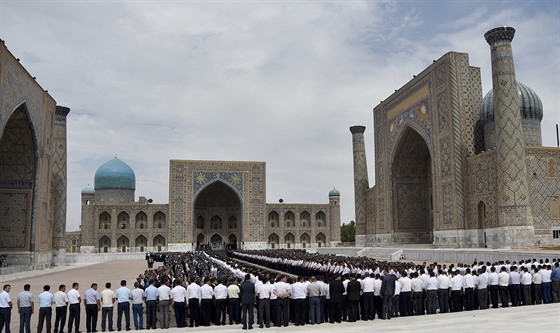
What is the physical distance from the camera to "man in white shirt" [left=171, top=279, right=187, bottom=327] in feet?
25.0

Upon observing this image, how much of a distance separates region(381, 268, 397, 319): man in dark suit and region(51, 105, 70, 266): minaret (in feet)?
74.4

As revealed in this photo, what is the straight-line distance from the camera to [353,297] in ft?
26.0

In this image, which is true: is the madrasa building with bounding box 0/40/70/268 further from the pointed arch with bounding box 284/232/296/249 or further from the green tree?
the green tree

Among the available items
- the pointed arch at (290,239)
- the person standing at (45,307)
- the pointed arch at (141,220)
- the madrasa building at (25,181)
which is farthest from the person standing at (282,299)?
the pointed arch at (290,239)

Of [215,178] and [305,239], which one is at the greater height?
[215,178]

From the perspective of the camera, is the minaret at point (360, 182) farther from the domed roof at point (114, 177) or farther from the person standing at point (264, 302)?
the person standing at point (264, 302)

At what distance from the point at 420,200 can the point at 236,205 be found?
18895mm

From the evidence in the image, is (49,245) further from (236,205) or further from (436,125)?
(236,205)

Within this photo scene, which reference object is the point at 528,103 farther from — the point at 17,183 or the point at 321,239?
the point at 321,239

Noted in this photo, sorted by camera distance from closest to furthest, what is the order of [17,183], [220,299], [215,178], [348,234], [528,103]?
[220,299] < [17,183] < [528,103] < [215,178] < [348,234]

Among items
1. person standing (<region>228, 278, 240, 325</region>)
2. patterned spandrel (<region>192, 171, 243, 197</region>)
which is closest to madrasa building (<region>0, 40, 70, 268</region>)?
person standing (<region>228, 278, 240, 325</region>)

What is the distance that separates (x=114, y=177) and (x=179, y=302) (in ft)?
136

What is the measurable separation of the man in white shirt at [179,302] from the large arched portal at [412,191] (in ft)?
73.6

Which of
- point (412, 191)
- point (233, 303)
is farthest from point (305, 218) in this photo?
point (233, 303)
